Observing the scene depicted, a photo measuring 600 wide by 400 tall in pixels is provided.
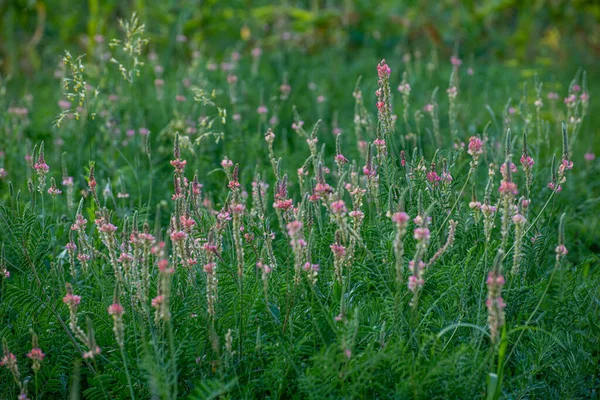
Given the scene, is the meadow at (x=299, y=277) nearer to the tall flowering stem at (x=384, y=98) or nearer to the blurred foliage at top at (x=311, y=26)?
the tall flowering stem at (x=384, y=98)

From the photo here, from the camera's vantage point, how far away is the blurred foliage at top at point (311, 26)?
654cm

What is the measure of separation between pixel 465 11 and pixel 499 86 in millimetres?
2590

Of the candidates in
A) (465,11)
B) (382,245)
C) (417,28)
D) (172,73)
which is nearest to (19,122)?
(172,73)

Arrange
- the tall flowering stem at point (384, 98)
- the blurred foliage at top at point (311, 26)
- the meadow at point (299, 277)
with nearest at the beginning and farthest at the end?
the meadow at point (299, 277) < the tall flowering stem at point (384, 98) < the blurred foliage at top at point (311, 26)

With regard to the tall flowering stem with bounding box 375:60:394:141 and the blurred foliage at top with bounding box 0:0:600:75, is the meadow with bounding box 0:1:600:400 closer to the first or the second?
the tall flowering stem with bounding box 375:60:394:141

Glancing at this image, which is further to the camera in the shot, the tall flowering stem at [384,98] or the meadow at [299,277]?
the tall flowering stem at [384,98]

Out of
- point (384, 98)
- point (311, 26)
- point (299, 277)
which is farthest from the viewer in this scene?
point (311, 26)

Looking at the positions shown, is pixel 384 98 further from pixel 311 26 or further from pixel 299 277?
pixel 311 26

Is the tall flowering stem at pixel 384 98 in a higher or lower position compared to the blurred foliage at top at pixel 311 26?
higher

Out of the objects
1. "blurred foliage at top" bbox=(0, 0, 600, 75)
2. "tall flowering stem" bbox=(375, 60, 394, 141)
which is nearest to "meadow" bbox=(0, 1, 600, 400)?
"tall flowering stem" bbox=(375, 60, 394, 141)

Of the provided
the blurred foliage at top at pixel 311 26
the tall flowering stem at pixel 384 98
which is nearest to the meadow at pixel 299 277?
the tall flowering stem at pixel 384 98

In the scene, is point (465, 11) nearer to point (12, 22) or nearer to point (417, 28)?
point (417, 28)

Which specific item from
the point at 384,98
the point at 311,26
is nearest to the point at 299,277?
the point at 384,98

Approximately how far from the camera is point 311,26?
7.38m
